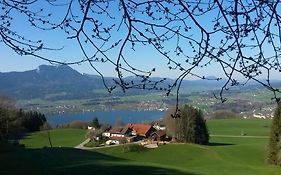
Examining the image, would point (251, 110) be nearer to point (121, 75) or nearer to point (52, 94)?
point (52, 94)

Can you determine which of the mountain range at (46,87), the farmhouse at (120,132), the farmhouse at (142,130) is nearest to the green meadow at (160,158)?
the farmhouse at (120,132)

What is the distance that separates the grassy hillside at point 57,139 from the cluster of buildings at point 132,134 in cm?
339

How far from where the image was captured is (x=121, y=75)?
102 inches

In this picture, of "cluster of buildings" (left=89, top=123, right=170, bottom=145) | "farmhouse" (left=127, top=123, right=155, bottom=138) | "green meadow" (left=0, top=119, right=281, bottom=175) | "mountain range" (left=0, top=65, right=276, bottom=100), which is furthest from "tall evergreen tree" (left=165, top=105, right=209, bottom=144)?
"mountain range" (left=0, top=65, right=276, bottom=100)

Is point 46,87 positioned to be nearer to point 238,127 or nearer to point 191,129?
point 238,127

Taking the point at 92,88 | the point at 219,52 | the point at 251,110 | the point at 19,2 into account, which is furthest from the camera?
the point at 92,88

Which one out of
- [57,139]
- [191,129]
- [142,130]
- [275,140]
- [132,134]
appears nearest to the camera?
[275,140]

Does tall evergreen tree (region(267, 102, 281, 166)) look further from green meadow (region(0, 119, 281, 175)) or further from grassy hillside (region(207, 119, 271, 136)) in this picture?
grassy hillside (region(207, 119, 271, 136))

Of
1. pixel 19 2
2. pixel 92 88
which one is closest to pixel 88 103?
pixel 92 88

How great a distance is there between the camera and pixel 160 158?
38469mm

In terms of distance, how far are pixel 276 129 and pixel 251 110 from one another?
7754cm

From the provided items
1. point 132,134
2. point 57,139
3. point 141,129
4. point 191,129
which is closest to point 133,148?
point 191,129

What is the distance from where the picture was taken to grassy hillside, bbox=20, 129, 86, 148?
54.2m

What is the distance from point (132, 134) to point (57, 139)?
10311mm
